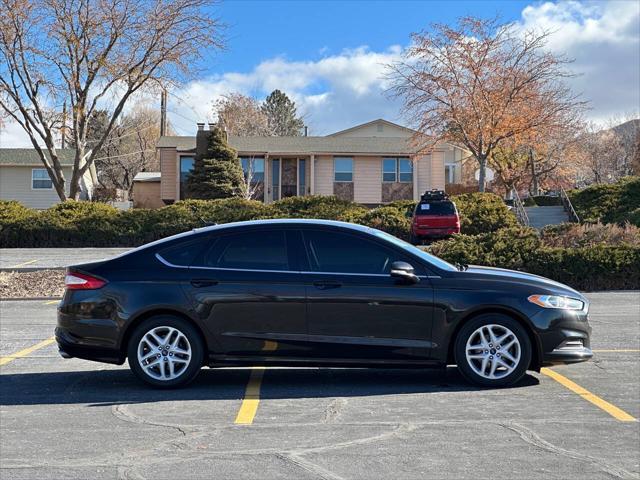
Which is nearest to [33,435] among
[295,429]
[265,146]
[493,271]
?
[295,429]

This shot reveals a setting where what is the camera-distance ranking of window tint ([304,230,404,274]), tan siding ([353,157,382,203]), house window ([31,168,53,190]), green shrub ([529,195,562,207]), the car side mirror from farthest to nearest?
house window ([31,168,53,190]) < tan siding ([353,157,382,203]) < green shrub ([529,195,562,207]) < window tint ([304,230,404,274]) < the car side mirror

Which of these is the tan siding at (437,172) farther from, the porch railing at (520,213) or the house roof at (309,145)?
the porch railing at (520,213)

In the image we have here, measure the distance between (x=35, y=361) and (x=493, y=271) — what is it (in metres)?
5.29

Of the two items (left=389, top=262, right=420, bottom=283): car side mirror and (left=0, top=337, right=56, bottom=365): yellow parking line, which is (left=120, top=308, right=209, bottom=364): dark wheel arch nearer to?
(left=389, top=262, right=420, bottom=283): car side mirror

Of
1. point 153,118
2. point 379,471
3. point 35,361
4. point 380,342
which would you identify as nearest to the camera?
point 379,471

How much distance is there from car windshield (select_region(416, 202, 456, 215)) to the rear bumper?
18269 millimetres

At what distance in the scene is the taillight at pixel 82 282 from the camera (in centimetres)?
667

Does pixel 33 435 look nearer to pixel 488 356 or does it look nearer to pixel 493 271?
pixel 488 356

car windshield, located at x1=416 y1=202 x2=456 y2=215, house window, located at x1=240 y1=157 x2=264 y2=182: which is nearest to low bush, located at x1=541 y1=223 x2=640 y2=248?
car windshield, located at x1=416 y1=202 x2=456 y2=215

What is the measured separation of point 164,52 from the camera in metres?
30.0

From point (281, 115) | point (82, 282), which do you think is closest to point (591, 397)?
point (82, 282)

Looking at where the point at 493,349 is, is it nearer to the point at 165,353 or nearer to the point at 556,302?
the point at 556,302

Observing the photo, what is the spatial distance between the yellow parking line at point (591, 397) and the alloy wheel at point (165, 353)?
364 cm

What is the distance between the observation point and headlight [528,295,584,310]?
6.55m
